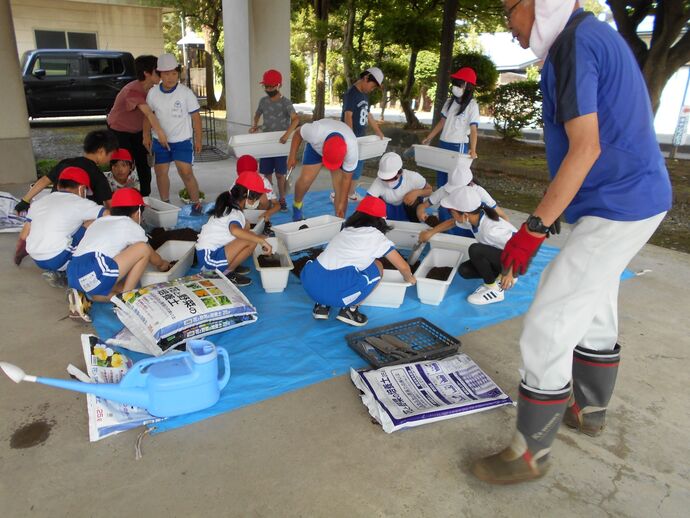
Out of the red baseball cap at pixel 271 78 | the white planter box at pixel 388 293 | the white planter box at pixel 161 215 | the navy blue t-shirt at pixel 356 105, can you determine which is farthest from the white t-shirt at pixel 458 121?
the white planter box at pixel 161 215

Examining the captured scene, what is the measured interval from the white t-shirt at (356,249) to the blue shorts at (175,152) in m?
2.46

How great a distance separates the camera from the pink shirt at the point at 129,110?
4.50 m

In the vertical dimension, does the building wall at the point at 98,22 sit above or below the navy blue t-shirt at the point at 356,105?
above

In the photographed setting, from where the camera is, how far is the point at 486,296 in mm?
3234

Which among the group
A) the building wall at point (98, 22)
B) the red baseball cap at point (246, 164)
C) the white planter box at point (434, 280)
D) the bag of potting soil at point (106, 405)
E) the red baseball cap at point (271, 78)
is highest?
the building wall at point (98, 22)

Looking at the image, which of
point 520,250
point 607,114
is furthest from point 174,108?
point 607,114

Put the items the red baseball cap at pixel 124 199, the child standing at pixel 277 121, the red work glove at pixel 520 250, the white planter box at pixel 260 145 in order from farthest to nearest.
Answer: the child standing at pixel 277 121 < the white planter box at pixel 260 145 < the red baseball cap at pixel 124 199 < the red work glove at pixel 520 250

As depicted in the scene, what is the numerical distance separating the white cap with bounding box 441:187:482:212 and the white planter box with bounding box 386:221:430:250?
2.23ft

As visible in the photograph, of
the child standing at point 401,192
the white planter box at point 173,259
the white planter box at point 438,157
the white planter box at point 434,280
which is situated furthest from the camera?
the white planter box at point 438,157

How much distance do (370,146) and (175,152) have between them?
1882mm

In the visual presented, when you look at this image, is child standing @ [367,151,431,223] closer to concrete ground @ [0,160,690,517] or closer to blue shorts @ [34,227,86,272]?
concrete ground @ [0,160,690,517]

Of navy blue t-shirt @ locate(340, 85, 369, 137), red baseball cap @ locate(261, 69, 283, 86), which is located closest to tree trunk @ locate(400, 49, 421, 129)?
navy blue t-shirt @ locate(340, 85, 369, 137)

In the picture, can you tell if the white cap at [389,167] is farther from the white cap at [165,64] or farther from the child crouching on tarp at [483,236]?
the white cap at [165,64]

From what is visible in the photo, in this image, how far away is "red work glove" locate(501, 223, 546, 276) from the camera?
1.61 meters
